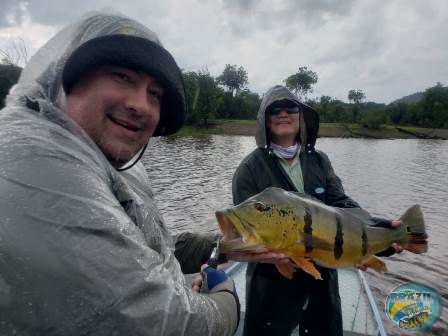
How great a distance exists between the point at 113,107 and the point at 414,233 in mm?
2934

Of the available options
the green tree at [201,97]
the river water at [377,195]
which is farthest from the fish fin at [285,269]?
the green tree at [201,97]

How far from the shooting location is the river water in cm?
933

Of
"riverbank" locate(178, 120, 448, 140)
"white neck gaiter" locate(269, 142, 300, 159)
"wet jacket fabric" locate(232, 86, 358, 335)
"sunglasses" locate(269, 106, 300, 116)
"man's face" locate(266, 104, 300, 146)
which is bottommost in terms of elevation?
"riverbank" locate(178, 120, 448, 140)

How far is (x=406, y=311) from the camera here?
187 inches

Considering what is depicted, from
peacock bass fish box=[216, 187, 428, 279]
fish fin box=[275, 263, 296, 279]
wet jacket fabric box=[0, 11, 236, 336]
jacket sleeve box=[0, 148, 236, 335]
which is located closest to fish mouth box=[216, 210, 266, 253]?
peacock bass fish box=[216, 187, 428, 279]

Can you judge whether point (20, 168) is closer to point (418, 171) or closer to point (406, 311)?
point (406, 311)

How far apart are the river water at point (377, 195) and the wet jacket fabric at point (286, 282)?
1.22 m

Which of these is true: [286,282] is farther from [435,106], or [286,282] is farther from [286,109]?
[435,106]

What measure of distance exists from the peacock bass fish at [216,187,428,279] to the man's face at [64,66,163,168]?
1.00 meters

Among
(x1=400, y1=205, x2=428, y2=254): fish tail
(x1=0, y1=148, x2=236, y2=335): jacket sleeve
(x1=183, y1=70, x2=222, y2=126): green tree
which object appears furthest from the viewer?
(x1=183, y1=70, x2=222, y2=126): green tree

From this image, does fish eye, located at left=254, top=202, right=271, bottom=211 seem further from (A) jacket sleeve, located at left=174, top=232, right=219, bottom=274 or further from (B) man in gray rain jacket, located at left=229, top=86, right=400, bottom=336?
(B) man in gray rain jacket, located at left=229, top=86, right=400, bottom=336

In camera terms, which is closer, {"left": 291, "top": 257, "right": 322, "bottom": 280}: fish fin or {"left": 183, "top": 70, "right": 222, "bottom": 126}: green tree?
{"left": 291, "top": 257, "right": 322, "bottom": 280}: fish fin

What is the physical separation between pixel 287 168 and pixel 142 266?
10.0ft

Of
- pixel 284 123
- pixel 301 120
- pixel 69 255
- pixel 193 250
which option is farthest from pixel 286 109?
pixel 69 255
